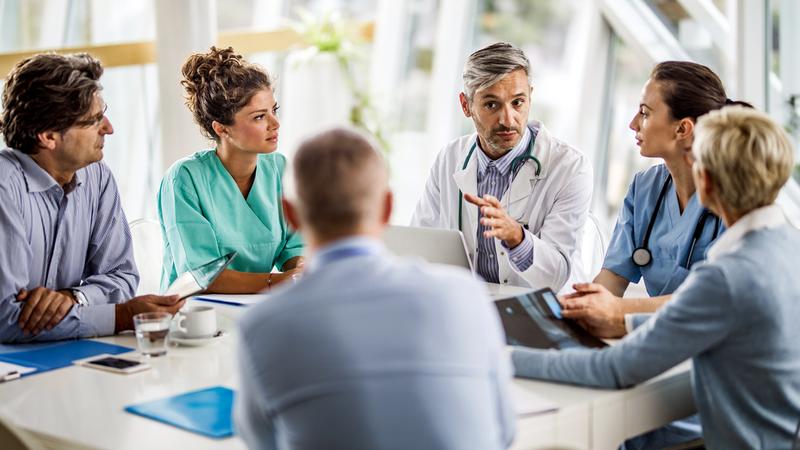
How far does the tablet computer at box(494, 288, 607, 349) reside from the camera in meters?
2.06

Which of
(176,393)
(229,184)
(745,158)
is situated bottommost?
(176,393)

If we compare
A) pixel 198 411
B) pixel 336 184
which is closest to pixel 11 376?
pixel 198 411

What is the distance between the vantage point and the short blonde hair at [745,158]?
180 cm

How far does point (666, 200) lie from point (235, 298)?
1.28 metres

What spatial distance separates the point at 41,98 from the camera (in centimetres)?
244

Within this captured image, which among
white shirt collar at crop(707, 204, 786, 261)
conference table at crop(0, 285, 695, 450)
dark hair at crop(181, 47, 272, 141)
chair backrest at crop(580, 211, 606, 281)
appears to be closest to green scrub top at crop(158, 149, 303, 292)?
dark hair at crop(181, 47, 272, 141)

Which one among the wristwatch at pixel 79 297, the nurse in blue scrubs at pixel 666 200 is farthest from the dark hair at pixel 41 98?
the nurse in blue scrubs at pixel 666 200

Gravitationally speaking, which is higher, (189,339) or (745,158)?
(745,158)

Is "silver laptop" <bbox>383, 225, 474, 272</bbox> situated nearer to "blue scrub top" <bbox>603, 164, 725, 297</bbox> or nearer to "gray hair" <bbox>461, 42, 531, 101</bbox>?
"blue scrub top" <bbox>603, 164, 725, 297</bbox>

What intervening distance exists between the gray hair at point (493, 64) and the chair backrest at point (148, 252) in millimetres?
1204

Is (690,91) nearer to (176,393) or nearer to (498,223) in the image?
(498,223)

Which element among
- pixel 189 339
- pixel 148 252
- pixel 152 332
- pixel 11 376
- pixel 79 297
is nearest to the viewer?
pixel 11 376

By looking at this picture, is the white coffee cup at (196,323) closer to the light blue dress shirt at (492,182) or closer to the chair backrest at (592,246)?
the light blue dress shirt at (492,182)

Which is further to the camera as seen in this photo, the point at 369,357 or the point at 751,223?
the point at 751,223
